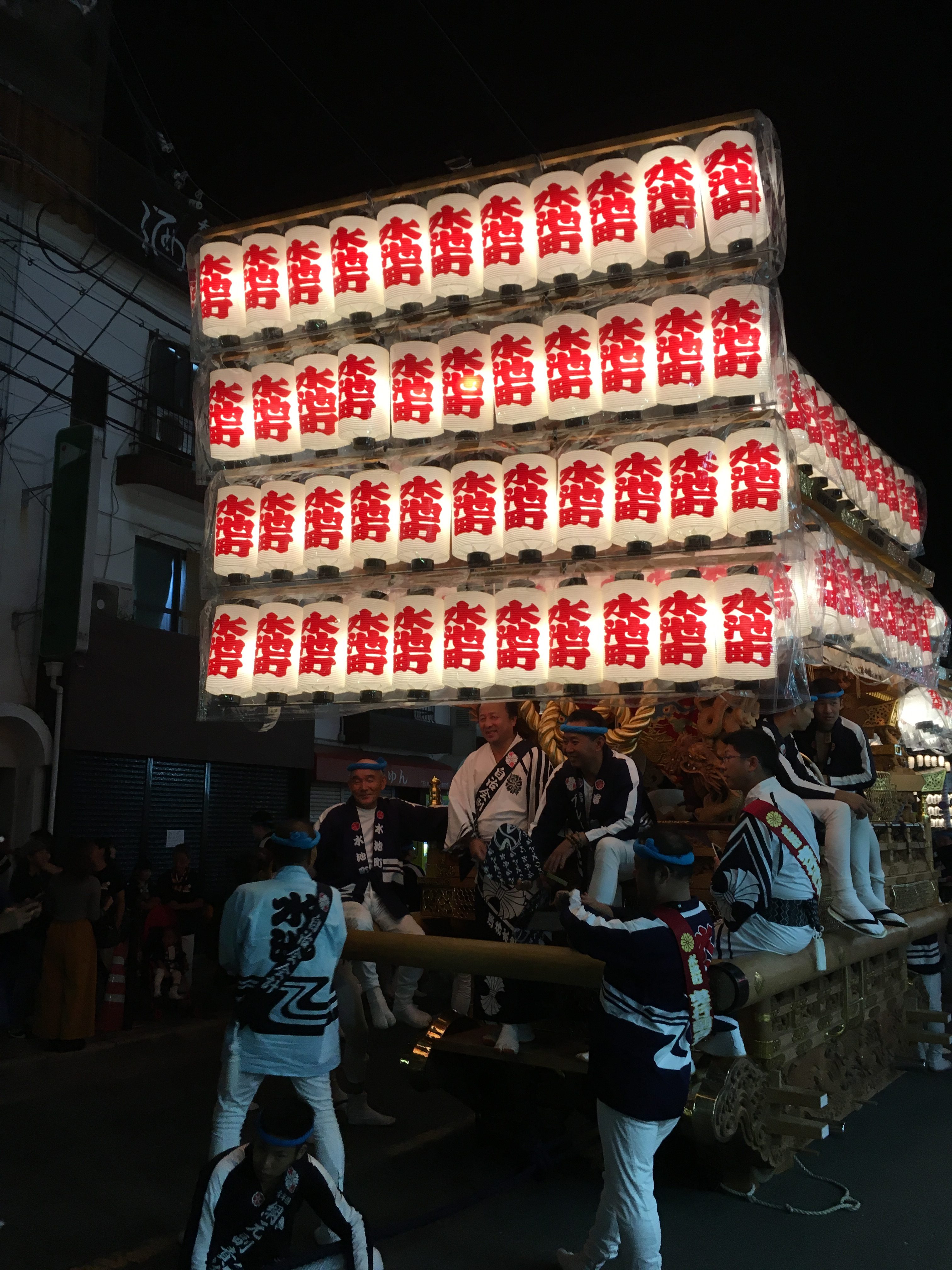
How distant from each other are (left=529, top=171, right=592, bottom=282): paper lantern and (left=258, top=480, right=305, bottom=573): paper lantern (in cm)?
273

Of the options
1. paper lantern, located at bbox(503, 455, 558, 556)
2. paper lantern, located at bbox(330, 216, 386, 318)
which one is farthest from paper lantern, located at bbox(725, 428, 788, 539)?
paper lantern, located at bbox(330, 216, 386, 318)

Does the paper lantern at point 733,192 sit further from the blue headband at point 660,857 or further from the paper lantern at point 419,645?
the blue headband at point 660,857

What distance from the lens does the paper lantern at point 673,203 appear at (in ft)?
22.7

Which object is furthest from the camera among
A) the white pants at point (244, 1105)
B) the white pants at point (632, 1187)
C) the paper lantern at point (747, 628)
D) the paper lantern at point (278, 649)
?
the paper lantern at point (278, 649)

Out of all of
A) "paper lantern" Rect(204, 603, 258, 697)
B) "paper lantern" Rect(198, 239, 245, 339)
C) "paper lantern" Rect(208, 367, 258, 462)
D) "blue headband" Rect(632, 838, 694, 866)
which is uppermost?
"paper lantern" Rect(198, 239, 245, 339)

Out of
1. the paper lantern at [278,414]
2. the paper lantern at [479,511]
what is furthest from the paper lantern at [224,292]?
the paper lantern at [479,511]

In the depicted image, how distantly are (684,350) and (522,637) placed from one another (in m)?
2.44

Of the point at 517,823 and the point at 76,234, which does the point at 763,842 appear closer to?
the point at 517,823

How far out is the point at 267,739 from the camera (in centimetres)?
1794

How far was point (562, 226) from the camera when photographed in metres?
7.28

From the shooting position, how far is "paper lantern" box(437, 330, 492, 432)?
24.7 feet

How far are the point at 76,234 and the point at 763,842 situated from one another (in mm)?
14487

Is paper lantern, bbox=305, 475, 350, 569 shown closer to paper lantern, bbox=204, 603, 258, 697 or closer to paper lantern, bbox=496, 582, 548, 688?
paper lantern, bbox=204, 603, 258, 697

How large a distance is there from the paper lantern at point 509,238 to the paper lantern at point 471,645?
8.23 feet
